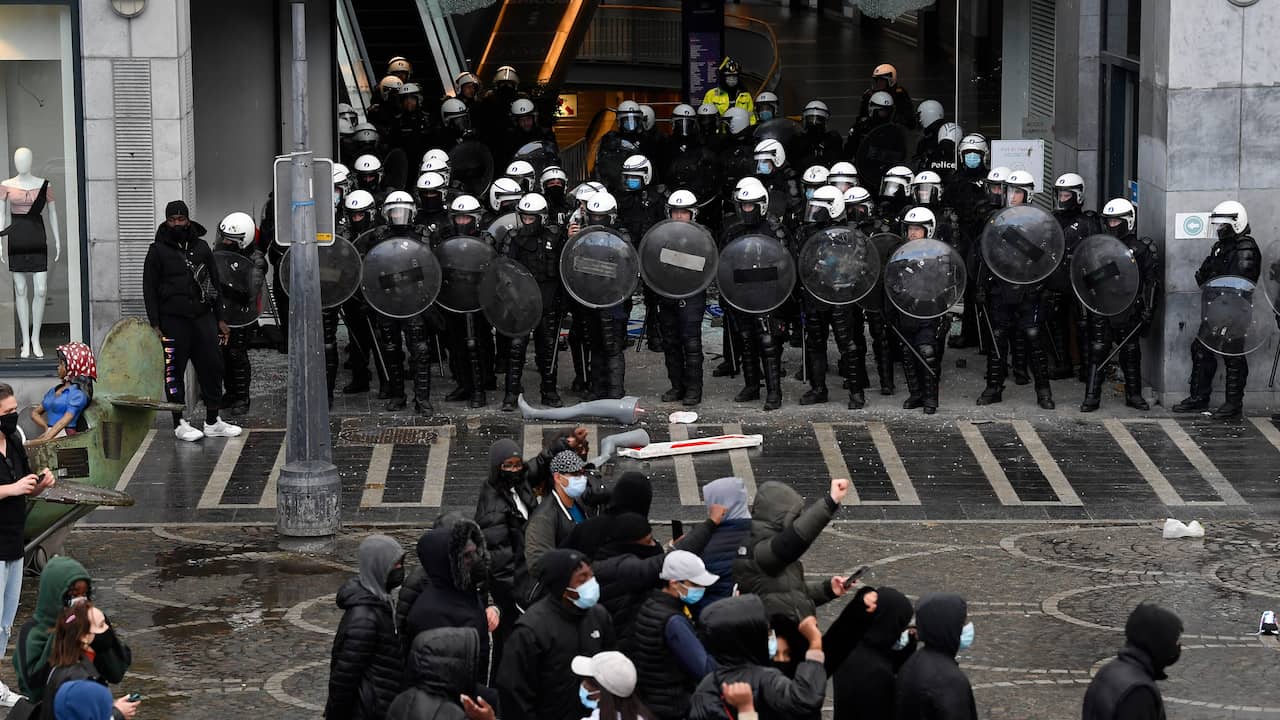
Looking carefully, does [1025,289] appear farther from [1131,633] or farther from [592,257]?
[1131,633]

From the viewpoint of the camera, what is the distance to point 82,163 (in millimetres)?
18391

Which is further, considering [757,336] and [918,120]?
[918,120]

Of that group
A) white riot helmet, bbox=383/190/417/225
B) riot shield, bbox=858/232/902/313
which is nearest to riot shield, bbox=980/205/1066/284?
riot shield, bbox=858/232/902/313

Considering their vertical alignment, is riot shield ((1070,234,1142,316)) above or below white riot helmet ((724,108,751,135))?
below

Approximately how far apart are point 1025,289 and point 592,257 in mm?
3746

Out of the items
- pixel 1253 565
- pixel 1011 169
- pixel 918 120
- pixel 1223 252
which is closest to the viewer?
pixel 1253 565

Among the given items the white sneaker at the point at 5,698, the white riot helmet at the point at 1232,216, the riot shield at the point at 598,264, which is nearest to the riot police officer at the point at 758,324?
the riot shield at the point at 598,264

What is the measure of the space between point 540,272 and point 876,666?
10.2m

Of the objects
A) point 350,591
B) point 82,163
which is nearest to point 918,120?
point 82,163

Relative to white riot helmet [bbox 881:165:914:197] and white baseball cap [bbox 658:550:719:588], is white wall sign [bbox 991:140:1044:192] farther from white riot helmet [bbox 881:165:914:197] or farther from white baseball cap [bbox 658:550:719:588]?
white baseball cap [bbox 658:550:719:588]

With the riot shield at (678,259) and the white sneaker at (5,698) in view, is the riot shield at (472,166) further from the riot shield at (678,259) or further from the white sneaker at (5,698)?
the white sneaker at (5,698)

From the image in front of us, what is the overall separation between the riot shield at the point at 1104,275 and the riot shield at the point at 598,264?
3.82m

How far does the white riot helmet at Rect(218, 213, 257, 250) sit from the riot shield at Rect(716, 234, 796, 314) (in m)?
4.04

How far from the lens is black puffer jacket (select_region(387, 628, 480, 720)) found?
25.6ft
